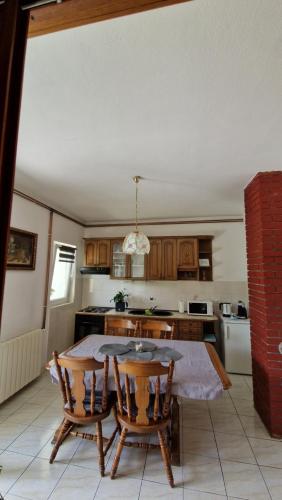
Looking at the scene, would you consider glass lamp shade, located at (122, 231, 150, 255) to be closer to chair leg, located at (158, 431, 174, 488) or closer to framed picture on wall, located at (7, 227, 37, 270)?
framed picture on wall, located at (7, 227, 37, 270)

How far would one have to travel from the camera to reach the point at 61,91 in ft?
4.34

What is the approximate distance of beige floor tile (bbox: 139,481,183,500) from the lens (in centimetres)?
155

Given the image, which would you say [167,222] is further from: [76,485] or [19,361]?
[76,485]

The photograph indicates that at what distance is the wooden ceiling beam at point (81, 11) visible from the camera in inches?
28.0

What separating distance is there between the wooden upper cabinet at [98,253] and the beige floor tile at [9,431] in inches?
104

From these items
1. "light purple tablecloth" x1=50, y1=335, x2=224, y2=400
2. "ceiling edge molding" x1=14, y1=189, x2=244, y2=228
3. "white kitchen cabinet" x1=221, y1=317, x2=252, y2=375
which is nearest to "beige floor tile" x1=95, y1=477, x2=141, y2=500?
"light purple tablecloth" x1=50, y1=335, x2=224, y2=400

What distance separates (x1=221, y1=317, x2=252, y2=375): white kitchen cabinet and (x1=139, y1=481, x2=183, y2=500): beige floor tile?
6.87 ft

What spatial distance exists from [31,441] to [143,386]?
4.31 feet

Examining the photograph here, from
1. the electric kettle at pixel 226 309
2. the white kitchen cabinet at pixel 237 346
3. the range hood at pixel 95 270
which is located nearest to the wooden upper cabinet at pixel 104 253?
the range hood at pixel 95 270

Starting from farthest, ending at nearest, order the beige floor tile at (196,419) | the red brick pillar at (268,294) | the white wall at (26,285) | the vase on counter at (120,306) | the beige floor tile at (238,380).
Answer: the vase on counter at (120,306) < the beige floor tile at (238,380) < the white wall at (26,285) < the beige floor tile at (196,419) < the red brick pillar at (268,294)

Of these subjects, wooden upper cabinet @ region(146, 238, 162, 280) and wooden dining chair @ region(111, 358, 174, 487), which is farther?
wooden upper cabinet @ region(146, 238, 162, 280)

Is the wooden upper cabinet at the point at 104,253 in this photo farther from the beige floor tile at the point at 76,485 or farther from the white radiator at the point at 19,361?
the beige floor tile at the point at 76,485

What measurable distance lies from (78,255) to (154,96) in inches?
141

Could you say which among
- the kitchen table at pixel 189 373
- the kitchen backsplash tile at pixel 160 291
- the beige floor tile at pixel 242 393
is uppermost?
the kitchen backsplash tile at pixel 160 291
